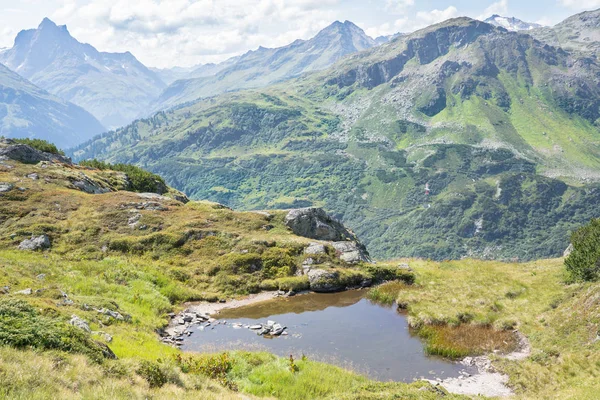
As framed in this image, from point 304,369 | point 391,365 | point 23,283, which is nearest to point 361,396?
point 304,369

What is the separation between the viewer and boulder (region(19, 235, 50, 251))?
39.9m

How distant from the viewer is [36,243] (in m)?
40.7

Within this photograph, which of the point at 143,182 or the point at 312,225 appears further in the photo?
the point at 143,182

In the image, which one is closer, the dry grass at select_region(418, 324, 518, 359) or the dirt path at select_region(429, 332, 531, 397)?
the dirt path at select_region(429, 332, 531, 397)

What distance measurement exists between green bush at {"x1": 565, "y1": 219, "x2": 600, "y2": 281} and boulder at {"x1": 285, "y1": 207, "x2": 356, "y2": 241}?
89.4 feet

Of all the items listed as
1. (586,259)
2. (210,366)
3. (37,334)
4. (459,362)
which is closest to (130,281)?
(210,366)

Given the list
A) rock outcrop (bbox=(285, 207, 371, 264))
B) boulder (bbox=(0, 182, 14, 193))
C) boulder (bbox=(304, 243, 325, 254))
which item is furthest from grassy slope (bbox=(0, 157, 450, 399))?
rock outcrop (bbox=(285, 207, 371, 264))

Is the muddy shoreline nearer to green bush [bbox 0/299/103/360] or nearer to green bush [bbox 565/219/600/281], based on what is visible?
green bush [bbox 565/219/600/281]

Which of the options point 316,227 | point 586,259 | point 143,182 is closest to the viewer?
point 586,259

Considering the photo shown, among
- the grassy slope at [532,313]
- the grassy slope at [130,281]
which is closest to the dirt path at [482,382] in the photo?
the grassy slope at [532,313]

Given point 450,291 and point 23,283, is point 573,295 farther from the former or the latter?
point 23,283

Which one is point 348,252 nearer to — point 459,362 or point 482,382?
point 459,362

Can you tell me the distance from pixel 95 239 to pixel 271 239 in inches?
765

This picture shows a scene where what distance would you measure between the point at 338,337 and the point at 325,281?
416 inches
